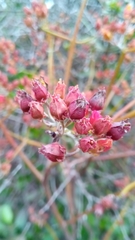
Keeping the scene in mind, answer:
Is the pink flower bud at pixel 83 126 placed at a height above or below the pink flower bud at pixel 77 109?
below

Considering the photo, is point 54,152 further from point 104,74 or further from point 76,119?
point 104,74

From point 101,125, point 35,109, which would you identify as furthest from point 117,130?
point 35,109

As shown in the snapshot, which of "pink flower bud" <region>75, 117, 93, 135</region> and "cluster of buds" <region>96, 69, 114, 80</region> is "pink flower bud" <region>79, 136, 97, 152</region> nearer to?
"pink flower bud" <region>75, 117, 93, 135</region>

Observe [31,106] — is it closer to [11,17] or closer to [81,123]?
[81,123]

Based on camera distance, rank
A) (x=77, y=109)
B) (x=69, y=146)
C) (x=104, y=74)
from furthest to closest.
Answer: (x=69, y=146) → (x=104, y=74) → (x=77, y=109)

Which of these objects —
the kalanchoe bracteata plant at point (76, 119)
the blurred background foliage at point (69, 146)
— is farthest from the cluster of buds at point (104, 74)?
the kalanchoe bracteata plant at point (76, 119)

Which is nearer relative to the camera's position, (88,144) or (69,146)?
(88,144)

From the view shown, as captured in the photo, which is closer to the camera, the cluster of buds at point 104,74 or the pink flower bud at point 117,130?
the pink flower bud at point 117,130

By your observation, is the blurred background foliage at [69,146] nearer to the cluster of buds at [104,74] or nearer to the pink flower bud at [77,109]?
the cluster of buds at [104,74]
